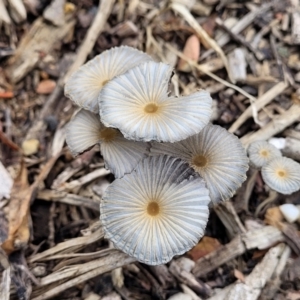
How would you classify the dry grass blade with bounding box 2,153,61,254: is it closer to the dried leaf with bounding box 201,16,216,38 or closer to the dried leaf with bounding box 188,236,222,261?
the dried leaf with bounding box 188,236,222,261

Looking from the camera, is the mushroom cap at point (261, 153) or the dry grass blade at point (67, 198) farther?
the dry grass blade at point (67, 198)

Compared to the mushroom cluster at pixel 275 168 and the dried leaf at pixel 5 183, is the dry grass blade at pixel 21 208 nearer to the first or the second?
the dried leaf at pixel 5 183

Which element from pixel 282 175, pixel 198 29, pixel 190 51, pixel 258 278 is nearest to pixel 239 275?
pixel 258 278

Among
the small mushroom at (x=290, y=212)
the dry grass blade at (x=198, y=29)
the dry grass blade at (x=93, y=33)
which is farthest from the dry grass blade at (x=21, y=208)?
the small mushroom at (x=290, y=212)

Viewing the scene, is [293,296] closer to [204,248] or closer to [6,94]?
[204,248]

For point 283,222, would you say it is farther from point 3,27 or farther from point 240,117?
point 3,27
